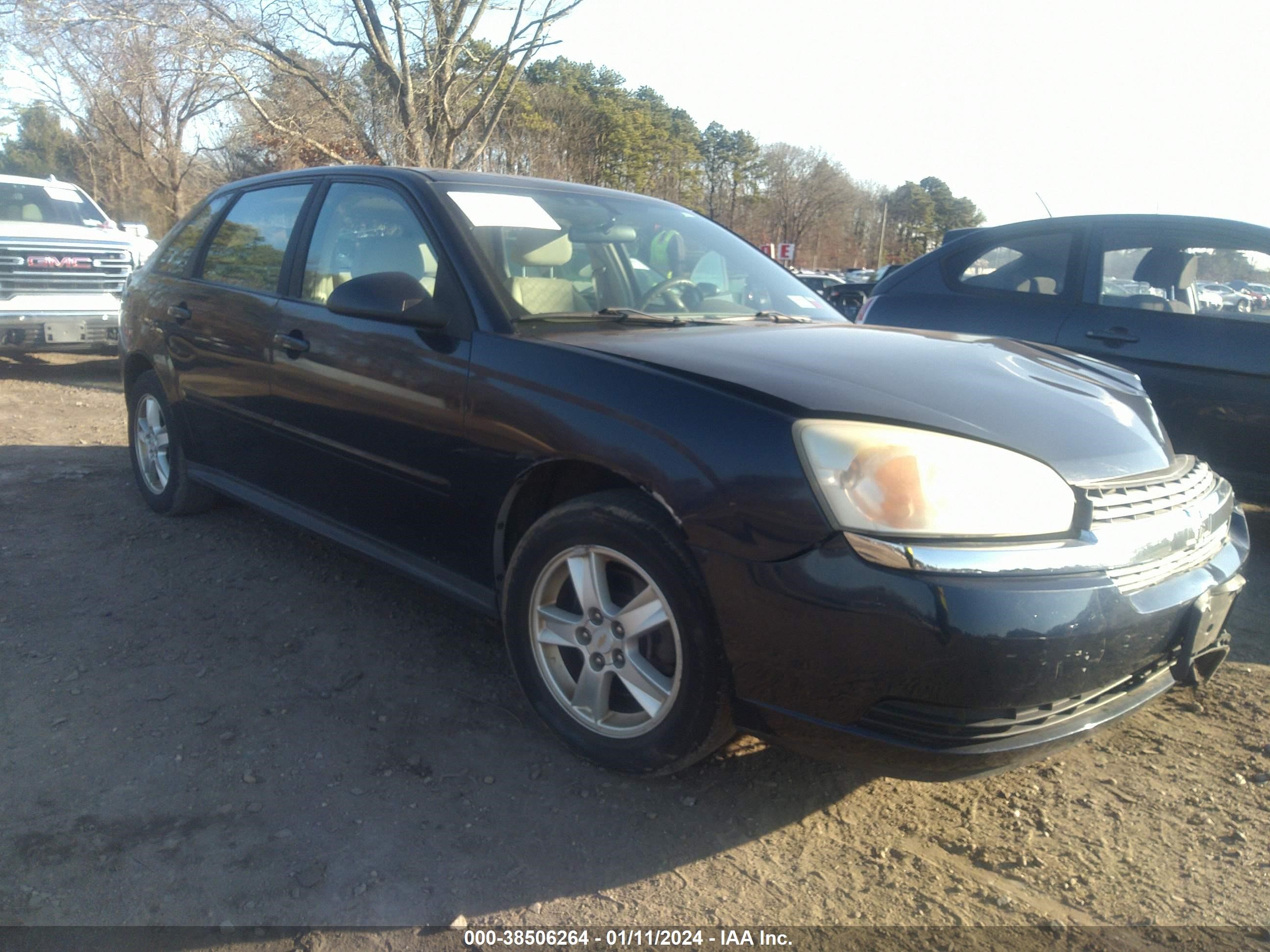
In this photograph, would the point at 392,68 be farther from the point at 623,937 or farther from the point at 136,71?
the point at 623,937

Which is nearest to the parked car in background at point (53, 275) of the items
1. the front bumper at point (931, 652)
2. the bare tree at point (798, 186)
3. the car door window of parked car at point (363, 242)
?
the car door window of parked car at point (363, 242)

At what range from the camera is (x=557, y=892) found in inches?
86.4

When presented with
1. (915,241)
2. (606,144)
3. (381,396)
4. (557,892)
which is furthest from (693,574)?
(915,241)

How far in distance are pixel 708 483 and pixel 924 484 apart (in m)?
0.49

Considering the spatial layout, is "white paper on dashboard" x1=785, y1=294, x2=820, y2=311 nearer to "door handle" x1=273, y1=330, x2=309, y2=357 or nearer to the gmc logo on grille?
"door handle" x1=273, y1=330, x2=309, y2=357

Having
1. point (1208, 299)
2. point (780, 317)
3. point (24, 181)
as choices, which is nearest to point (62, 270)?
point (24, 181)

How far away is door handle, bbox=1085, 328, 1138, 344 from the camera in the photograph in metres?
4.86

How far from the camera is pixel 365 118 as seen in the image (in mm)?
19422

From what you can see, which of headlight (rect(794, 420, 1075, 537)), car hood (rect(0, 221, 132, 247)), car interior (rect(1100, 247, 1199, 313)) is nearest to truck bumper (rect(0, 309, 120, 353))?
car hood (rect(0, 221, 132, 247))

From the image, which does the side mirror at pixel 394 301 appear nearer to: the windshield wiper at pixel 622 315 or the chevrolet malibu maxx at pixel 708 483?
the chevrolet malibu maxx at pixel 708 483

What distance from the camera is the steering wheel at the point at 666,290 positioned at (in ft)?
10.9

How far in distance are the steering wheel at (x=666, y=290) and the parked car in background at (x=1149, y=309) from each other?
2.43 metres

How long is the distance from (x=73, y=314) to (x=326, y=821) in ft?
29.1

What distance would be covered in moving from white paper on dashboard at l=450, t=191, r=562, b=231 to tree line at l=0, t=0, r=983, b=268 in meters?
2.70
